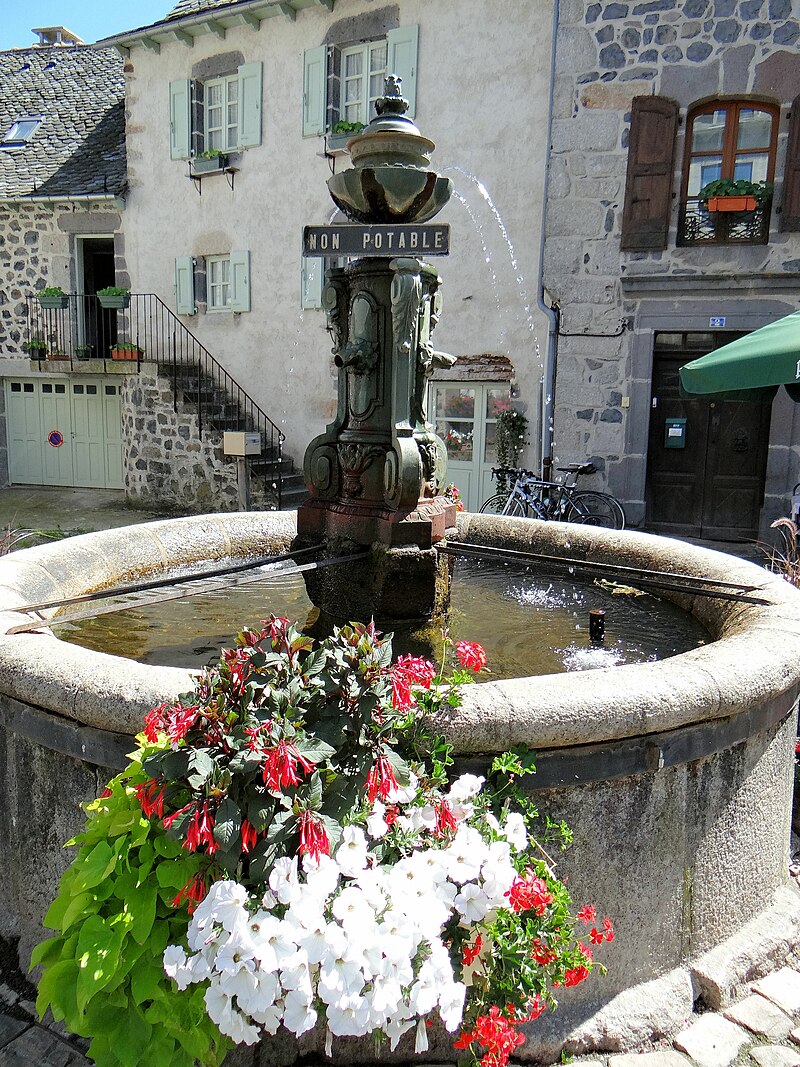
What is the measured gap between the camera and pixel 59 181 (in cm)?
1484

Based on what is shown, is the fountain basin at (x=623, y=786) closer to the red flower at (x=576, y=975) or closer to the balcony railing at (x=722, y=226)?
the red flower at (x=576, y=975)

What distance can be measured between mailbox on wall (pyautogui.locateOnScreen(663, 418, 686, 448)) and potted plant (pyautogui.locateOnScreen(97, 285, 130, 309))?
8.57 metres

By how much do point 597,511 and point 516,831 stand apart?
8.79 meters

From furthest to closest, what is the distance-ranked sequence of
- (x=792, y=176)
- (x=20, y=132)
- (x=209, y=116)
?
(x=20, y=132) < (x=209, y=116) < (x=792, y=176)

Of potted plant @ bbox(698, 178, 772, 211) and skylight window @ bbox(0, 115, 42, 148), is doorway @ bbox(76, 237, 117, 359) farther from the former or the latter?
potted plant @ bbox(698, 178, 772, 211)

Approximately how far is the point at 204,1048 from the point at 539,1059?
92cm

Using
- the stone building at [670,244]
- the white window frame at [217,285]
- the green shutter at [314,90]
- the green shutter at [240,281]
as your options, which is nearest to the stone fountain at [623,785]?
the stone building at [670,244]

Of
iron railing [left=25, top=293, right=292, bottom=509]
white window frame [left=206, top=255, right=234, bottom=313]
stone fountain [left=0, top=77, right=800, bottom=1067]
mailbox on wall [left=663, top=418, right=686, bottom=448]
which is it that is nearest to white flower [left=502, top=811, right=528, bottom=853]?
stone fountain [left=0, top=77, right=800, bottom=1067]

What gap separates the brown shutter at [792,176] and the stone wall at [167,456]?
309 inches

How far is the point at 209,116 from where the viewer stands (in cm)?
1375

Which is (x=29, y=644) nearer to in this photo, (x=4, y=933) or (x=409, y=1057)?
(x=4, y=933)

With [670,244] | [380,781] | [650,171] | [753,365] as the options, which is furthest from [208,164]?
[380,781]

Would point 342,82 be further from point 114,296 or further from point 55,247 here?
point 55,247

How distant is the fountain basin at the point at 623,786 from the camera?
2.18m
